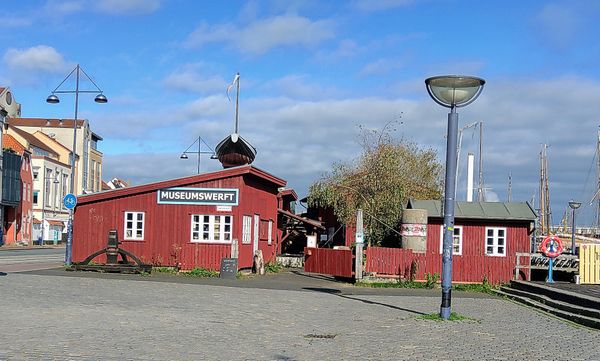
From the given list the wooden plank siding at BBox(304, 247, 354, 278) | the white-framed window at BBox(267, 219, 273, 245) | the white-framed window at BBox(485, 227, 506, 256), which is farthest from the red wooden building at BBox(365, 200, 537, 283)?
the white-framed window at BBox(267, 219, 273, 245)

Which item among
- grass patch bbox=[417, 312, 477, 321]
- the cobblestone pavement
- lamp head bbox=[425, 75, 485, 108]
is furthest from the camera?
grass patch bbox=[417, 312, 477, 321]

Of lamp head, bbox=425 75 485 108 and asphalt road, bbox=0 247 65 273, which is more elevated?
lamp head, bbox=425 75 485 108

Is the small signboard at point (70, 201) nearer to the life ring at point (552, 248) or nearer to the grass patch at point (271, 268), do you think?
the grass patch at point (271, 268)

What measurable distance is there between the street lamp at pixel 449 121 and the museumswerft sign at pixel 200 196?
14.4m

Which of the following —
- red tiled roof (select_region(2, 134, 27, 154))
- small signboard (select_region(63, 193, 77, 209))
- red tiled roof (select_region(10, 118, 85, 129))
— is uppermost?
red tiled roof (select_region(10, 118, 85, 129))

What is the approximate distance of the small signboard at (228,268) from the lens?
27.8 meters

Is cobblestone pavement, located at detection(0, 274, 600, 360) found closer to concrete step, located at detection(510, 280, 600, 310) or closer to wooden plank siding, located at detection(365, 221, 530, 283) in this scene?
concrete step, located at detection(510, 280, 600, 310)

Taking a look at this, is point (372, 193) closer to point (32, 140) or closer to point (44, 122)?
point (32, 140)

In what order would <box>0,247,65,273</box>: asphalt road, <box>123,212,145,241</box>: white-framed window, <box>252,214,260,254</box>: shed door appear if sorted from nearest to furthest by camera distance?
<box>123,212,145,241</box>: white-framed window → <box>0,247,65,273</box>: asphalt road → <box>252,214,260,254</box>: shed door

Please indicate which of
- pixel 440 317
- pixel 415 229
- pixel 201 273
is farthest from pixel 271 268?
pixel 440 317

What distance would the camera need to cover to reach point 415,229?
2816 centimetres

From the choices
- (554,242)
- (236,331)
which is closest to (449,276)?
(236,331)

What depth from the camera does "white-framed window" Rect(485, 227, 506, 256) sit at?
29.3 metres

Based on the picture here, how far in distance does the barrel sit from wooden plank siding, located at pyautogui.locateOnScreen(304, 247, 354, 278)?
228cm
